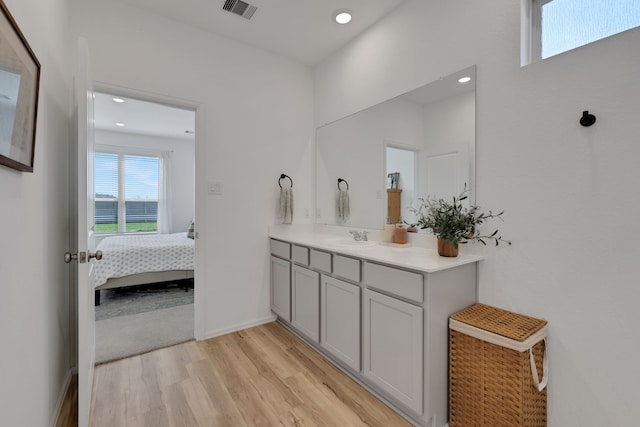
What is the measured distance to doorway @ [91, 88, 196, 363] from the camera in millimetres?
2756

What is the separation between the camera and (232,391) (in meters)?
1.87

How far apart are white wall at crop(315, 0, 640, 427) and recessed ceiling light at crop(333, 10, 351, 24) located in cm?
75

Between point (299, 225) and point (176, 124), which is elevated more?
point (176, 124)

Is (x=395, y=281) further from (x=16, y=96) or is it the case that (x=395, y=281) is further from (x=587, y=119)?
(x=16, y=96)

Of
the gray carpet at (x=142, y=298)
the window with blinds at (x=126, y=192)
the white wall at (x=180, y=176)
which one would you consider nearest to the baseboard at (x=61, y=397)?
the gray carpet at (x=142, y=298)

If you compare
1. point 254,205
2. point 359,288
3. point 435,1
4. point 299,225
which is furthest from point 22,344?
point 435,1

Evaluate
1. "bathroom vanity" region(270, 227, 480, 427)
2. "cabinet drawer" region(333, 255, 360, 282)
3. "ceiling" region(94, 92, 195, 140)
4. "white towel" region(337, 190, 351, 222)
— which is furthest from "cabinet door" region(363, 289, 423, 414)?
"ceiling" region(94, 92, 195, 140)

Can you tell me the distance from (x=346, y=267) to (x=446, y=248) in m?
0.64

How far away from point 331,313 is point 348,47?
7.80 feet

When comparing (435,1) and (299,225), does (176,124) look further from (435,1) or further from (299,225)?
(435,1)

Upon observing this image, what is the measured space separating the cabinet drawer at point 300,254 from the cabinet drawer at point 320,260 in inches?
2.3

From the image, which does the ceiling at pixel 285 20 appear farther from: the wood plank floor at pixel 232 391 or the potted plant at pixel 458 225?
the wood plank floor at pixel 232 391

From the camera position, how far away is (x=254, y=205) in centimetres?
284

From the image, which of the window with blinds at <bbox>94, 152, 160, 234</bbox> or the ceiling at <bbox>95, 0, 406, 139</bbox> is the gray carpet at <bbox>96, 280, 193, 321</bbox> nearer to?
the window with blinds at <bbox>94, 152, 160, 234</bbox>
